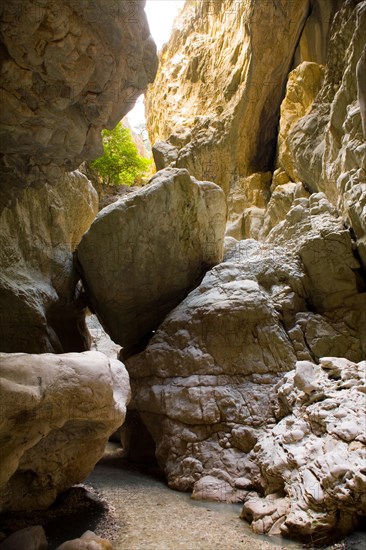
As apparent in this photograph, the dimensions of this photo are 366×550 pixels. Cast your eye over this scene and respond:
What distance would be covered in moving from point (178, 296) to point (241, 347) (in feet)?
9.18

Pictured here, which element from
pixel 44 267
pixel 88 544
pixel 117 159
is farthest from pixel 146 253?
pixel 117 159

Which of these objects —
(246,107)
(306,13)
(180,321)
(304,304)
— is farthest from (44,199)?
(306,13)

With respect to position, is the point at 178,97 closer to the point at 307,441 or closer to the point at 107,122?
the point at 107,122

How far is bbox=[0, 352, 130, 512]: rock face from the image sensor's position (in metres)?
4.52

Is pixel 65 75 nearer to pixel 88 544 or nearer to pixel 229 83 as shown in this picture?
pixel 88 544

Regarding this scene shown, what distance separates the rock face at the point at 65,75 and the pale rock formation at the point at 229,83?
12.0 meters

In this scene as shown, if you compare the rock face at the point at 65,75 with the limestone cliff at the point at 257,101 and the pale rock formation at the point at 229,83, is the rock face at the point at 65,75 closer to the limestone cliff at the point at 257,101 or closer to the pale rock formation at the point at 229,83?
the limestone cliff at the point at 257,101

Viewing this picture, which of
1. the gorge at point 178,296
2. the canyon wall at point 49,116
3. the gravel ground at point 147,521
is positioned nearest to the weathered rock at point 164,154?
the gorge at point 178,296

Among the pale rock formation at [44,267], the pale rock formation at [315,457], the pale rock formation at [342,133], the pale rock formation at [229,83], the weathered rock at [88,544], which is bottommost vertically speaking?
the weathered rock at [88,544]

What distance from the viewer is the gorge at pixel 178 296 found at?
523 centimetres

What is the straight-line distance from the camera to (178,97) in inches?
893

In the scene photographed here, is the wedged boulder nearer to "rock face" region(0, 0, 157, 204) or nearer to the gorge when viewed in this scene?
the gorge

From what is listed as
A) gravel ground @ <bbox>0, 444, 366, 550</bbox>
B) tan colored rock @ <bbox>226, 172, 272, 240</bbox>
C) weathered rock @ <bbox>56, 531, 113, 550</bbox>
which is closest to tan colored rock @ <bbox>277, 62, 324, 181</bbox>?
tan colored rock @ <bbox>226, 172, 272, 240</bbox>

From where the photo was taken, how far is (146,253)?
1040cm
